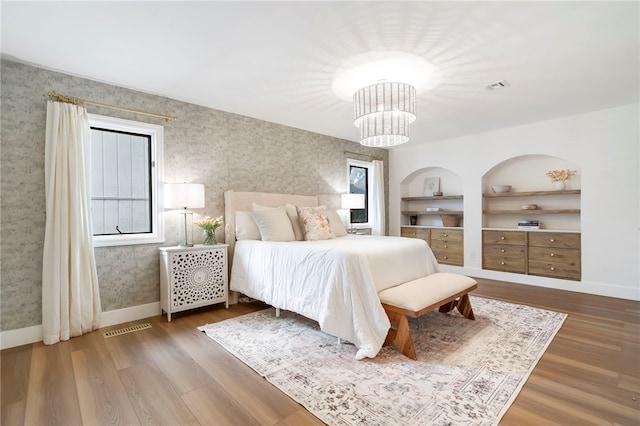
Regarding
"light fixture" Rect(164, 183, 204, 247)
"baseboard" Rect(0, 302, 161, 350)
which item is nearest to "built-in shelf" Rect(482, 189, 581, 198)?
"light fixture" Rect(164, 183, 204, 247)

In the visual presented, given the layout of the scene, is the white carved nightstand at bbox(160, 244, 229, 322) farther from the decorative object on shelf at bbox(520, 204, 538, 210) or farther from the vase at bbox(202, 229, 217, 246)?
the decorative object on shelf at bbox(520, 204, 538, 210)

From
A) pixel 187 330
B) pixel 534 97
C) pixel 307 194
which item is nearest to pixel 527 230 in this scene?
pixel 534 97

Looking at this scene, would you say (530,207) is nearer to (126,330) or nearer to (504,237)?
(504,237)

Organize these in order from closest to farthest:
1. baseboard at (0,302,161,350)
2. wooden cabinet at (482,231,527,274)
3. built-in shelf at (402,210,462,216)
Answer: baseboard at (0,302,161,350) < wooden cabinet at (482,231,527,274) < built-in shelf at (402,210,462,216)

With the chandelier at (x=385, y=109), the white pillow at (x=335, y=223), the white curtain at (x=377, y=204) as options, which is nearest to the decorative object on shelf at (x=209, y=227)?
the white pillow at (x=335, y=223)

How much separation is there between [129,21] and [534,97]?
3.93 metres

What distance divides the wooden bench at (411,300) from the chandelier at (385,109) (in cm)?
141

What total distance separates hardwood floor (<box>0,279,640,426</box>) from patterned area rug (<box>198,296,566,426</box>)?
0.10 m

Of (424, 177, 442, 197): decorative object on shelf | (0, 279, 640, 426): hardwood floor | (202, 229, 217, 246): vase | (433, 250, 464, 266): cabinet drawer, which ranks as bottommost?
(0, 279, 640, 426): hardwood floor

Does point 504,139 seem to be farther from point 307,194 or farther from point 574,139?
point 307,194

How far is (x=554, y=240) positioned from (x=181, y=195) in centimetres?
493

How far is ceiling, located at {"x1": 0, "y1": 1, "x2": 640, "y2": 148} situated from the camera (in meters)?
1.88

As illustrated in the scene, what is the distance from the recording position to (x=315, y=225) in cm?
351

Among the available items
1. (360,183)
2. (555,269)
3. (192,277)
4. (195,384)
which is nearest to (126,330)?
(192,277)
